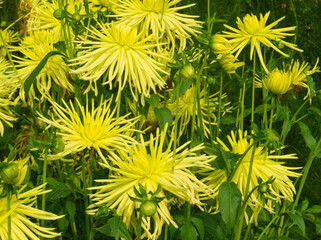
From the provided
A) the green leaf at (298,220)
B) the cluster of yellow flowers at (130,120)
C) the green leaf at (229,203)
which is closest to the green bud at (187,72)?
the cluster of yellow flowers at (130,120)

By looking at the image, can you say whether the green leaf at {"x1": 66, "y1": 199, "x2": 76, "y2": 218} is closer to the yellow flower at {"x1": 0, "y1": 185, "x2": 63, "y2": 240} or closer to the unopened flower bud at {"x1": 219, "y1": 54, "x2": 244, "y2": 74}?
the yellow flower at {"x1": 0, "y1": 185, "x2": 63, "y2": 240}

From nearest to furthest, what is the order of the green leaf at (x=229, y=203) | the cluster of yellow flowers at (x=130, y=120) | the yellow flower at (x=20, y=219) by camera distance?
the yellow flower at (x=20, y=219)
the cluster of yellow flowers at (x=130, y=120)
the green leaf at (x=229, y=203)

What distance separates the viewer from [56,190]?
152 centimetres

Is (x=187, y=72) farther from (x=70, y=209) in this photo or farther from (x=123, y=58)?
(x=70, y=209)

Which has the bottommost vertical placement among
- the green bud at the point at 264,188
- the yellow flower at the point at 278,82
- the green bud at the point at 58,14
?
the green bud at the point at 264,188

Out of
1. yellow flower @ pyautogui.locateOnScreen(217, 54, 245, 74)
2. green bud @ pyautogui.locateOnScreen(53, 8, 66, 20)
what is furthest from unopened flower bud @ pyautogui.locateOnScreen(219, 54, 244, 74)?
green bud @ pyautogui.locateOnScreen(53, 8, 66, 20)

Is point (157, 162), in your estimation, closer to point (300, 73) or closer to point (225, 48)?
point (225, 48)

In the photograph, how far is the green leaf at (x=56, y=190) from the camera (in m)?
1.49

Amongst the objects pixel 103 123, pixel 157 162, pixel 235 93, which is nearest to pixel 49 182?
pixel 103 123

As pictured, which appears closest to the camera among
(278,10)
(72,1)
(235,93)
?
(72,1)

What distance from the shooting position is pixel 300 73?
2.05 metres

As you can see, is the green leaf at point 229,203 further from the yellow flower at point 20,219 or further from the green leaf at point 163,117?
the yellow flower at point 20,219

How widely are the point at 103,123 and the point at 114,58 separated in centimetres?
19

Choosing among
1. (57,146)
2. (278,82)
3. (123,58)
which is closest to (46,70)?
(123,58)
